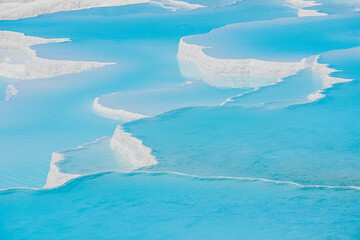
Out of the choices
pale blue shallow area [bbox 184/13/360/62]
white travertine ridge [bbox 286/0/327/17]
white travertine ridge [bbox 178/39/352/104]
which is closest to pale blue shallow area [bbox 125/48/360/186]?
white travertine ridge [bbox 178/39/352/104]

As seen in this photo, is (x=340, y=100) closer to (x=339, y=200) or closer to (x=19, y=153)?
(x=339, y=200)

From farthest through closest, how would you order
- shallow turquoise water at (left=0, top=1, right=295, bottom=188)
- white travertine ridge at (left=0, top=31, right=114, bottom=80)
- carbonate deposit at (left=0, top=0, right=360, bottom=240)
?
white travertine ridge at (left=0, top=31, right=114, bottom=80)
shallow turquoise water at (left=0, top=1, right=295, bottom=188)
carbonate deposit at (left=0, top=0, right=360, bottom=240)

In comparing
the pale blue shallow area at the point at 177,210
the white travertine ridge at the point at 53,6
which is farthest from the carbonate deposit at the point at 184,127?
the white travertine ridge at the point at 53,6

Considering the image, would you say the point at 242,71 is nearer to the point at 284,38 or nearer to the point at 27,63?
the point at 284,38

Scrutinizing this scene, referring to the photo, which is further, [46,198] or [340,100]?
[340,100]

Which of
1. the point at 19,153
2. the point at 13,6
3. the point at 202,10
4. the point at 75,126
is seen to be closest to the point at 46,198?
the point at 19,153

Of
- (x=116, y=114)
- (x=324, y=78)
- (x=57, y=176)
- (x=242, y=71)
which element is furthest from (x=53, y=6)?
(x=57, y=176)

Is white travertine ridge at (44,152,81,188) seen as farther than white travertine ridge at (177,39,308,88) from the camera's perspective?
No

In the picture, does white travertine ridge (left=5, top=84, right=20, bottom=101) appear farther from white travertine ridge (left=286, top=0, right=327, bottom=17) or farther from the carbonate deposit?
white travertine ridge (left=286, top=0, right=327, bottom=17)
